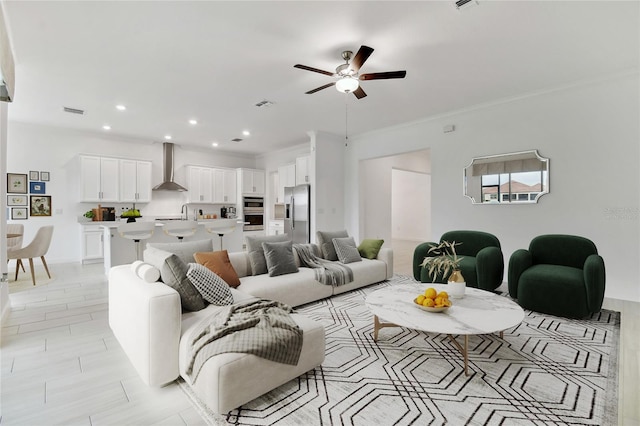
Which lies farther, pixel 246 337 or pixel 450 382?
pixel 450 382

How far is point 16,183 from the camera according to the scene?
232 inches

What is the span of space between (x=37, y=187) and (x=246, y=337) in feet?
22.6

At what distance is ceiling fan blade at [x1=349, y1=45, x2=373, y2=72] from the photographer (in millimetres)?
2633

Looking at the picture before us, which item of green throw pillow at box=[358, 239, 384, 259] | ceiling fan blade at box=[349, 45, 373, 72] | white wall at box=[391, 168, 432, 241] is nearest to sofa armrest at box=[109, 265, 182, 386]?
ceiling fan blade at box=[349, 45, 373, 72]

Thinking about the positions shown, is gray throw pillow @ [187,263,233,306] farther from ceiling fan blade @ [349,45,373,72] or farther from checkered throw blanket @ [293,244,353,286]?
ceiling fan blade @ [349,45,373,72]

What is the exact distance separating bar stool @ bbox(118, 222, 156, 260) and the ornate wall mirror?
5263 mm

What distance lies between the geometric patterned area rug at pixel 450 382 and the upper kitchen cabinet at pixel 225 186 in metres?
6.43

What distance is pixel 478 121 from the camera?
5.02 meters

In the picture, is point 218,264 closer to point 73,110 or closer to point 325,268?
point 325,268

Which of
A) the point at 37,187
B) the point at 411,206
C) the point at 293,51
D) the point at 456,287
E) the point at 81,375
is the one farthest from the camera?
the point at 411,206

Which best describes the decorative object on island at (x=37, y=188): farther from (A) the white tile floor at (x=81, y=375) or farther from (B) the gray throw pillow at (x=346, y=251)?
(B) the gray throw pillow at (x=346, y=251)

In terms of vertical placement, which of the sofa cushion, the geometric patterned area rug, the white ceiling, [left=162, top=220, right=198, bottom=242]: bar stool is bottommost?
the geometric patterned area rug

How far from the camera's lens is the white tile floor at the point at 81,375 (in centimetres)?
175

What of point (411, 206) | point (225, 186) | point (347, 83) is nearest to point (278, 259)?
point (347, 83)
